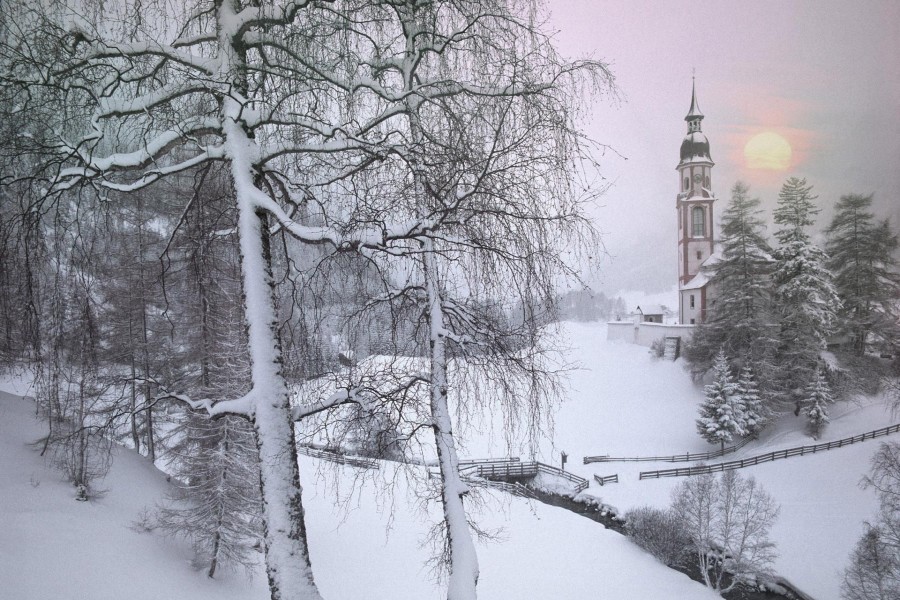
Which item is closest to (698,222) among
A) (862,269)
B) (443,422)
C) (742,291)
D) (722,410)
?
(742,291)

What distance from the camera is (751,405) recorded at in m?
16.8

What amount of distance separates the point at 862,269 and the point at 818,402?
498 centimetres

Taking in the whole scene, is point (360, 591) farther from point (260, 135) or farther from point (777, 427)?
point (777, 427)

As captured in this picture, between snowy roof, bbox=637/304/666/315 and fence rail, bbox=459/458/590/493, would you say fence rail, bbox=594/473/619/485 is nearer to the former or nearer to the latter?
fence rail, bbox=459/458/590/493

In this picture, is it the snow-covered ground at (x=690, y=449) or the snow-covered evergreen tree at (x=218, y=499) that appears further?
the snow-covered ground at (x=690, y=449)

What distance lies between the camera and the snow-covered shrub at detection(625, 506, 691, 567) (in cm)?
1196

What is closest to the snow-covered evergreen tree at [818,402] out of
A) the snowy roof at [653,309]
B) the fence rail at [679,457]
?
the fence rail at [679,457]

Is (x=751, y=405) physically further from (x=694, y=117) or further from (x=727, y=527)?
(x=694, y=117)

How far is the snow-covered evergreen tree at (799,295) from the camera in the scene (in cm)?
1614

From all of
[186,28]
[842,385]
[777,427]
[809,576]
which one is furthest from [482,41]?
[777,427]

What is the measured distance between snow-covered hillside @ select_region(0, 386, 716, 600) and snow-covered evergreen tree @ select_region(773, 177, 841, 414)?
1011 centimetres

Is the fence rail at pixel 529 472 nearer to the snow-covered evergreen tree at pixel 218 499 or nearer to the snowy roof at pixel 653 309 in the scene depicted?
the snow-covered evergreen tree at pixel 218 499

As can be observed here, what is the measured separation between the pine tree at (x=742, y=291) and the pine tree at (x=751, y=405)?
2.80ft

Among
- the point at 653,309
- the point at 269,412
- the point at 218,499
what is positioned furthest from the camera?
the point at 653,309
